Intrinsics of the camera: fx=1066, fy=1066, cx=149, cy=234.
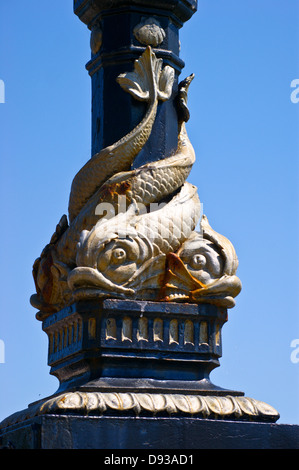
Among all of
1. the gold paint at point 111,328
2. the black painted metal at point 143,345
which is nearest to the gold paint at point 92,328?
the black painted metal at point 143,345

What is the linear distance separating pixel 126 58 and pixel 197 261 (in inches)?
85.1

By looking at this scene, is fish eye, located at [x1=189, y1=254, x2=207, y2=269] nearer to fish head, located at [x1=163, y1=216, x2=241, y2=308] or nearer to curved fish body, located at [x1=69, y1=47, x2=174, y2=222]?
fish head, located at [x1=163, y1=216, x2=241, y2=308]

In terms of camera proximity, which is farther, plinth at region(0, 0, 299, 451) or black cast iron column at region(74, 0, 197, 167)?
black cast iron column at region(74, 0, 197, 167)

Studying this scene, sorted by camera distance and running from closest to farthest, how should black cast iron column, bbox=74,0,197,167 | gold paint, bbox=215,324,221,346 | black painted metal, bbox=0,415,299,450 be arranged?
black painted metal, bbox=0,415,299,450, gold paint, bbox=215,324,221,346, black cast iron column, bbox=74,0,197,167

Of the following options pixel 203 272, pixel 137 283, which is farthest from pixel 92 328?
pixel 203 272

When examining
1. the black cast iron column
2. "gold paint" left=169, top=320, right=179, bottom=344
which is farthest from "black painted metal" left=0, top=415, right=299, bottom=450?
the black cast iron column

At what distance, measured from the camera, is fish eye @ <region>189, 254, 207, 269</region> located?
9844 mm

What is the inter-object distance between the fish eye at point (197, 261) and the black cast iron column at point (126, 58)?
3.58 feet

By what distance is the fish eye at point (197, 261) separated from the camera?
9.84 meters

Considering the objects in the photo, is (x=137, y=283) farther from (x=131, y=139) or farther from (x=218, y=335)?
(x=131, y=139)

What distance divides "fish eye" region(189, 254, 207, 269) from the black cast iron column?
1.09m

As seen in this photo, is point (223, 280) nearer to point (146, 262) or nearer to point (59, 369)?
point (146, 262)

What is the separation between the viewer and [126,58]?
10438mm

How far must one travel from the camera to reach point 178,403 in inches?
364
